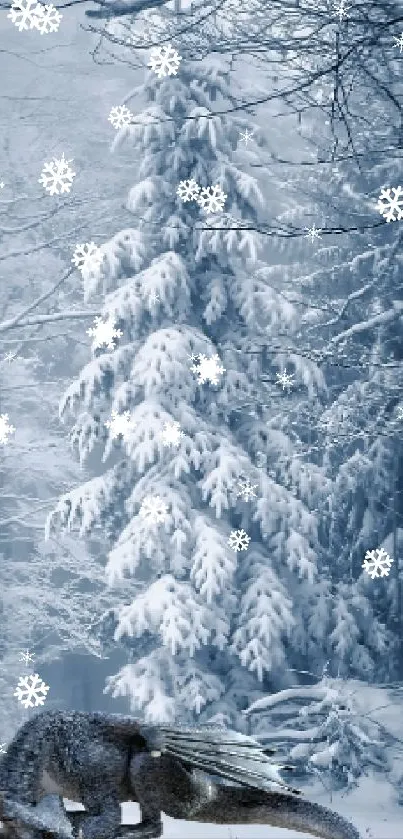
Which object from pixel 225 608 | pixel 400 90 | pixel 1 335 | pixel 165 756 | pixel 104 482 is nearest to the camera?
pixel 165 756

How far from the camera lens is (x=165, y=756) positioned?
8.94 feet

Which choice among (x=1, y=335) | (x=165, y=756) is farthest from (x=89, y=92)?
(x=165, y=756)

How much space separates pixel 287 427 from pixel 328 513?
1.10m

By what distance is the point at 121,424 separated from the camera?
1161 centimetres

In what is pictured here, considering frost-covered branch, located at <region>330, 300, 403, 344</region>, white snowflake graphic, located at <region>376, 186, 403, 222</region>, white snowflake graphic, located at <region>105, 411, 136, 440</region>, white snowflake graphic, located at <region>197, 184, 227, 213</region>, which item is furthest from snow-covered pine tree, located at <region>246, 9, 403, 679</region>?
white snowflake graphic, located at <region>376, 186, 403, 222</region>

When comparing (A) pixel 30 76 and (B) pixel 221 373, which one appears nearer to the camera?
(B) pixel 221 373

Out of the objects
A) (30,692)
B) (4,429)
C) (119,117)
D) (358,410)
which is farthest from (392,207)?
(30,692)

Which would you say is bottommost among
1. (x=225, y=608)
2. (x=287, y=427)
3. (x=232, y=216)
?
(x=225, y=608)

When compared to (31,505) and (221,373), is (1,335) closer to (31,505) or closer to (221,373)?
(31,505)

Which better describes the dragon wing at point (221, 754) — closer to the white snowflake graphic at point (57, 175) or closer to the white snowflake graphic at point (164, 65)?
the white snowflake graphic at point (57, 175)

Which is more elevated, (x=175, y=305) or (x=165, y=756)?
(x=175, y=305)

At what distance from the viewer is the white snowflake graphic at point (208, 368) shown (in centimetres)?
1131

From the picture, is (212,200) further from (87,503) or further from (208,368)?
(87,503)

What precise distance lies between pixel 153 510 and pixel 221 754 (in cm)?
823
